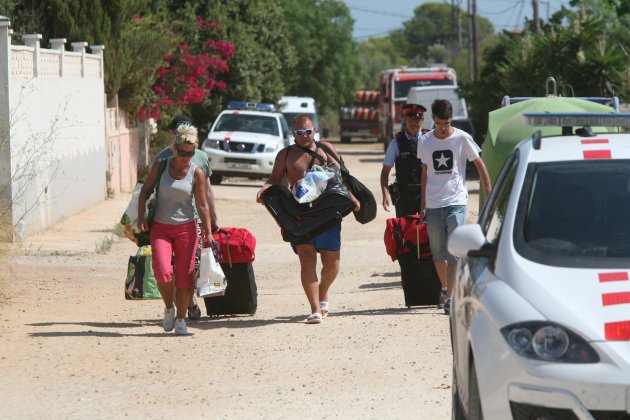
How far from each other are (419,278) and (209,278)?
1.94 m

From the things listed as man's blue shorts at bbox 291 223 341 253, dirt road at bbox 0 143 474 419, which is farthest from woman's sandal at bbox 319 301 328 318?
man's blue shorts at bbox 291 223 341 253

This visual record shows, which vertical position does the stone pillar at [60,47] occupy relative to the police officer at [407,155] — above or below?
above

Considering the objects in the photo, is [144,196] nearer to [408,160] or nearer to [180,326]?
[180,326]

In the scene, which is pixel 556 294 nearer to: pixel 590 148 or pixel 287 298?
pixel 590 148

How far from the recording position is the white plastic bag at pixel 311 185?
1078cm

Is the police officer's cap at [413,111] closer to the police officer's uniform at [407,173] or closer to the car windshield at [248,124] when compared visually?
the police officer's uniform at [407,173]

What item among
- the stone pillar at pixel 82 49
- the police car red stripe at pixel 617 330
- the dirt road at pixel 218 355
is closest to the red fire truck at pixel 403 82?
the stone pillar at pixel 82 49

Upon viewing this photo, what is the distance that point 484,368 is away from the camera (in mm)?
5219

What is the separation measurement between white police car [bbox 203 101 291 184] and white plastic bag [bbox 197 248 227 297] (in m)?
19.8

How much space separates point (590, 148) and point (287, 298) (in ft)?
23.9

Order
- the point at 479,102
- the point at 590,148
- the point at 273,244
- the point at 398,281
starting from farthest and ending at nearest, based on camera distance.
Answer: the point at 479,102 < the point at 273,244 < the point at 398,281 < the point at 590,148

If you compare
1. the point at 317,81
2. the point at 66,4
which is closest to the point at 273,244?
the point at 66,4

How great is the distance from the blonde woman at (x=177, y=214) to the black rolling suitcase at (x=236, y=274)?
0.67 metres

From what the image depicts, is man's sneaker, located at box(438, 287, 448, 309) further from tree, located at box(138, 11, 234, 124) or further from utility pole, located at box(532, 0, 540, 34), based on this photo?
utility pole, located at box(532, 0, 540, 34)
